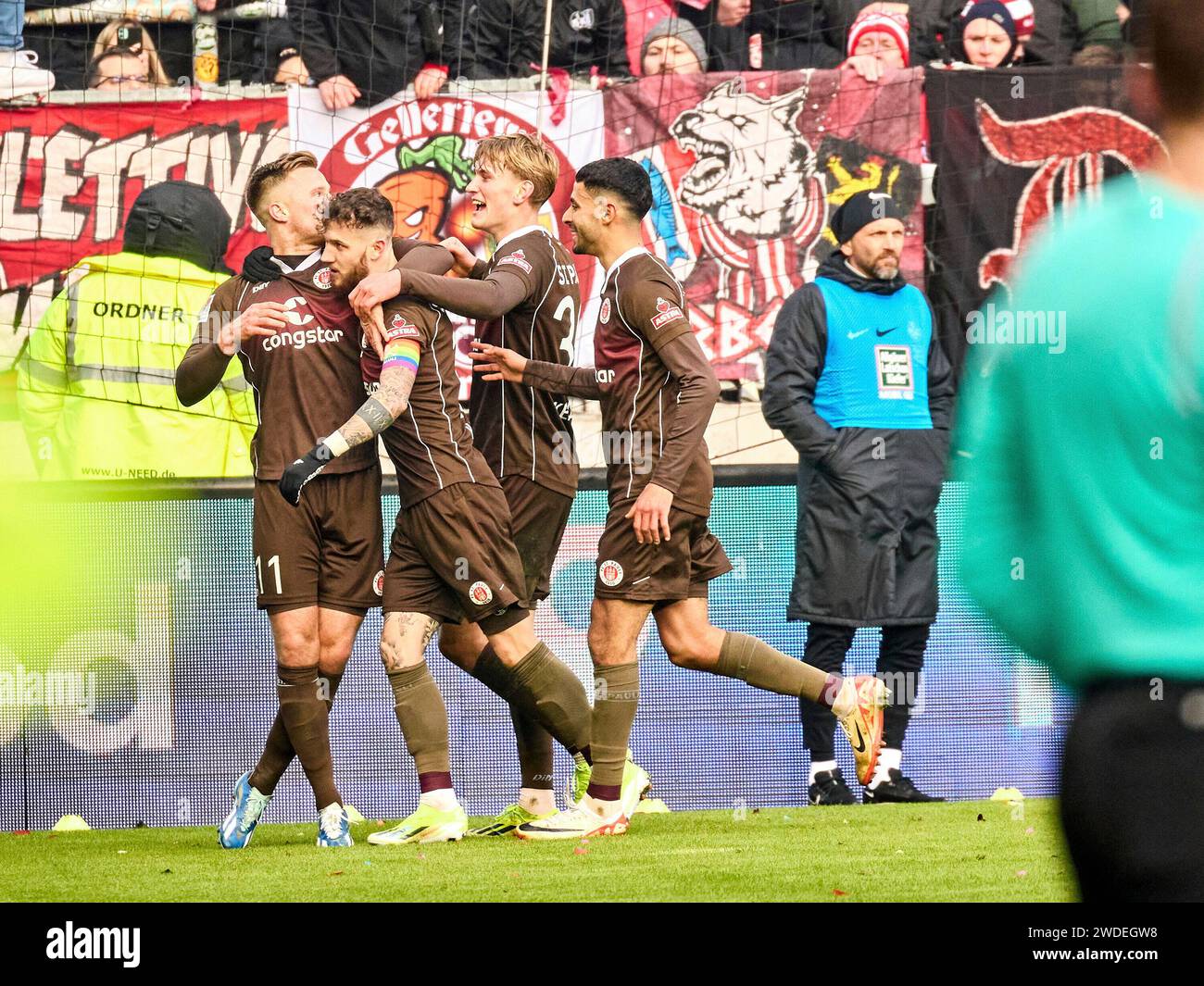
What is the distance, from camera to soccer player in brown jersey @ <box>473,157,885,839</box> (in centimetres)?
582

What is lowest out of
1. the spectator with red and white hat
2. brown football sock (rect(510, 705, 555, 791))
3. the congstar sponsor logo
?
brown football sock (rect(510, 705, 555, 791))

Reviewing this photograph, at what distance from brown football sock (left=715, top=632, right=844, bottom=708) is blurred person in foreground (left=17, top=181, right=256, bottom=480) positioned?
3.60 meters

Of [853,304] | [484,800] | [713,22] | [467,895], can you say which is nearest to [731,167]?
[713,22]

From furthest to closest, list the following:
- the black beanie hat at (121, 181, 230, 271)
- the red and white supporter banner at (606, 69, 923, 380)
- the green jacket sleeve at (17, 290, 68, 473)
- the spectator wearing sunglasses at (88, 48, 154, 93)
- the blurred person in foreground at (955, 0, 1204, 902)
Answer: the spectator wearing sunglasses at (88, 48, 154, 93) → the red and white supporter banner at (606, 69, 923, 380) → the black beanie hat at (121, 181, 230, 271) → the green jacket sleeve at (17, 290, 68, 473) → the blurred person in foreground at (955, 0, 1204, 902)

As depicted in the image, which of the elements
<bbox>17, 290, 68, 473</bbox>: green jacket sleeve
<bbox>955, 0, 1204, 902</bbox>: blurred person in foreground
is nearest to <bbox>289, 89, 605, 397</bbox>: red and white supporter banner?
<bbox>17, 290, 68, 473</bbox>: green jacket sleeve

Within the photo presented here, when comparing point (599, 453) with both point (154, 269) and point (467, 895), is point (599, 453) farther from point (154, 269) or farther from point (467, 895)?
point (467, 895)

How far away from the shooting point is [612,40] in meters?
10.4

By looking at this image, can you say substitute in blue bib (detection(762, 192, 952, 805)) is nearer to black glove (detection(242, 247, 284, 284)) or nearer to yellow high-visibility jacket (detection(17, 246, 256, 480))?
black glove (detection(242, 247, 284, 284))

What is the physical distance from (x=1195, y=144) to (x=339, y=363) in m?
4.49

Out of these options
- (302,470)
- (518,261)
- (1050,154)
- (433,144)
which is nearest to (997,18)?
(1050,154)

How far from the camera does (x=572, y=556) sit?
7211 millimetres

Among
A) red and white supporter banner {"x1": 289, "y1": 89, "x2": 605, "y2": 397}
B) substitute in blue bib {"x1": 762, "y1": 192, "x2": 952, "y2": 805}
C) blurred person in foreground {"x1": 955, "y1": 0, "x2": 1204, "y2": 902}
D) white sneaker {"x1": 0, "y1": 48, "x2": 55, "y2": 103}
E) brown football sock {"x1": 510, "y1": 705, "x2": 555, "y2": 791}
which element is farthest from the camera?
red and white supporter banner {"x1": 289, "y1": 89, "x2": 605, "y2": 397}

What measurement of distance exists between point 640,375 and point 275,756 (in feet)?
6.00

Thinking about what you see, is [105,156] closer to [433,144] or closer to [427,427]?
[433,144]
